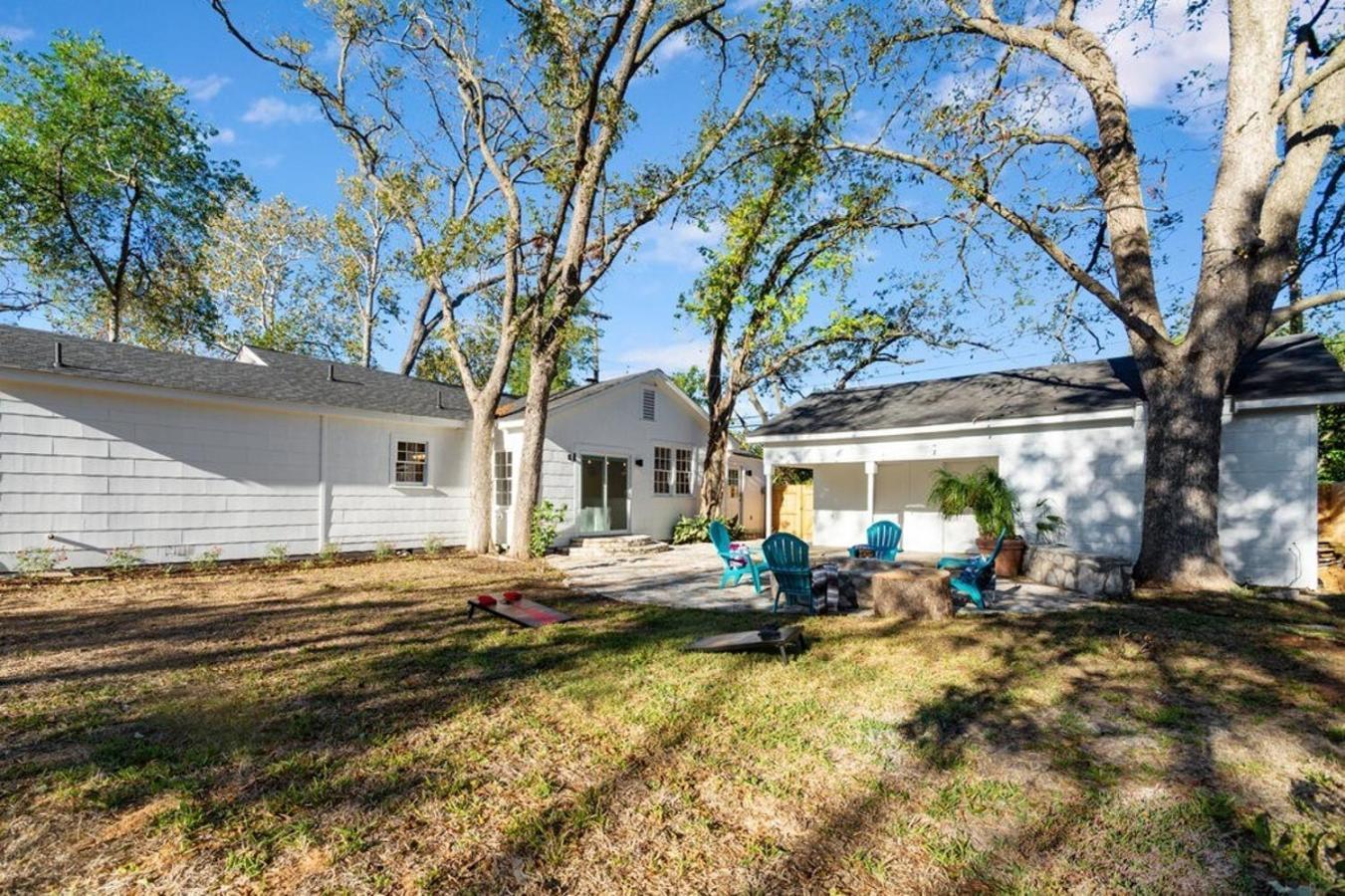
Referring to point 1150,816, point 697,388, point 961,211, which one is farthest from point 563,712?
point 697,388

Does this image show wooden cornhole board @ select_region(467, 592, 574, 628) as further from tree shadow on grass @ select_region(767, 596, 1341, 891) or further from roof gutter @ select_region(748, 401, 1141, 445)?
roof gutter @ select_region(748, 401, 1141, 445)

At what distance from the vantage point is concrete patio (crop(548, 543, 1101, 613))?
7.62m

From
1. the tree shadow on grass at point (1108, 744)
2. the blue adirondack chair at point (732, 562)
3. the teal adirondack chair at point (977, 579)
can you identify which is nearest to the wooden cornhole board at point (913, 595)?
the teal adirondack chair at point (977, 579)

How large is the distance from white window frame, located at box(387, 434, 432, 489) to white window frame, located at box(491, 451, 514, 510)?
1.41 m

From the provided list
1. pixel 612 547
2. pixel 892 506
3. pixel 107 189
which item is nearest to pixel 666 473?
pixel 612 547

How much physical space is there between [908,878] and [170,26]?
55.2 ft

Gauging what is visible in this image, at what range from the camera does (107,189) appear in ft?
65.0

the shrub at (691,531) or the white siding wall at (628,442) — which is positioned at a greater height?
the white siding wall at (628,442)

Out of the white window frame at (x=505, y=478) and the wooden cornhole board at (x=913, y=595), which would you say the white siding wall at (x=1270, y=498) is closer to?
the wooden cornhole board at (x=913, y=595)

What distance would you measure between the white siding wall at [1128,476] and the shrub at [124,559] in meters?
12.5

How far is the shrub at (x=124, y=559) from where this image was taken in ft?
30.8

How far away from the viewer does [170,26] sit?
11.7 metres

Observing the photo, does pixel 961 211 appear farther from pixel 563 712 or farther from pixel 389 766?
pixel 389 766

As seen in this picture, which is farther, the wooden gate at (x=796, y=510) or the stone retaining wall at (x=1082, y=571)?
the wooden gate at (x=796, y=510)
